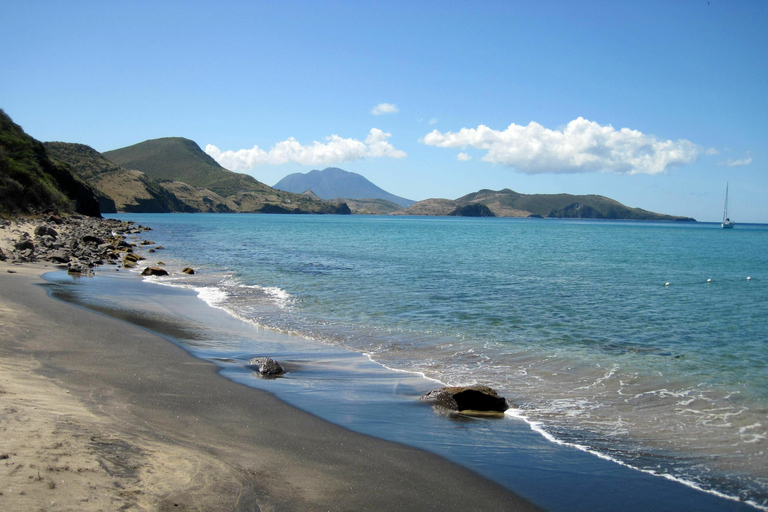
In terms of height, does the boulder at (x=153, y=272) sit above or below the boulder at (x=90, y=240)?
below

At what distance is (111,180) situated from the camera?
170m

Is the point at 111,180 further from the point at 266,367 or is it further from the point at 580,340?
the point at 580,340

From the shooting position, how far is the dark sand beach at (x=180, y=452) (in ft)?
14.0

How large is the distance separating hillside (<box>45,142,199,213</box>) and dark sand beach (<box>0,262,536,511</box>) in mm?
171017

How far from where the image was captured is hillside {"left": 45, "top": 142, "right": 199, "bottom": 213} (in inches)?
6462

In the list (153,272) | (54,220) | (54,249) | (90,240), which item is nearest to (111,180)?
(54,220)

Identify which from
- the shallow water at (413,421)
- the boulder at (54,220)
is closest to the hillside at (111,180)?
the boulder at (54,220)

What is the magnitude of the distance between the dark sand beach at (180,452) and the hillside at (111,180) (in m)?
171

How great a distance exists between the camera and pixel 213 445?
227 inches

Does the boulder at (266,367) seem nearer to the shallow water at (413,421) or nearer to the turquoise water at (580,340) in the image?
the shallow water at (413,421)

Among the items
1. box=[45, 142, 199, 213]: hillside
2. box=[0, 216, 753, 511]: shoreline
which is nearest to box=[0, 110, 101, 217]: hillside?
box=[0, 216, 753, 511]: shoreline

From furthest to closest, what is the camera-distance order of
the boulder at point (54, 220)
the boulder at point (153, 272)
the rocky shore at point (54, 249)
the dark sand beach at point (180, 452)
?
the boulder at point (54, 220)
the boulder at point (153, 272)
the rocky shore at point (54, 249)
the dark sand beach at point (180, 452)

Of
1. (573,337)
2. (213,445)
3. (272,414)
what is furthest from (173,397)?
(573,337)

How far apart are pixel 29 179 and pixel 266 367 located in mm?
56492
